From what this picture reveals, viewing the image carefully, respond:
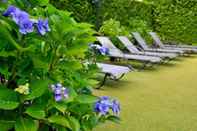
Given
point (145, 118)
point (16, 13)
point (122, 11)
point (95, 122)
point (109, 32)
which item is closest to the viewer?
point (16, 13)

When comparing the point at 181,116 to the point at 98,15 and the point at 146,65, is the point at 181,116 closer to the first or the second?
the point at 146,65

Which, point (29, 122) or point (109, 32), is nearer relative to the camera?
point (29, 122)

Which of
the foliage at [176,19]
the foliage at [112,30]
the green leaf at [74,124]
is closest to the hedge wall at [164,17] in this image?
the foliage at [176,19]

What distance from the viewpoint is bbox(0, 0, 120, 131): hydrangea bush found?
1.75 meters

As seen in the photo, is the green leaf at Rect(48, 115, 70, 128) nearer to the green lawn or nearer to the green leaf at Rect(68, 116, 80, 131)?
the green leaf at Rect(68, 116, 80, 131)

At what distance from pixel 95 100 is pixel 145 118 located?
10.5 feet

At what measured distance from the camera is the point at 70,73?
6.70 ft

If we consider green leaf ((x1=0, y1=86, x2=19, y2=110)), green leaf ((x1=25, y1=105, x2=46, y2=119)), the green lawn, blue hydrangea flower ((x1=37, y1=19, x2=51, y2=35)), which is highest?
blue hydrangea flower ((x1=37, y1=19, x2=51, y2=35))

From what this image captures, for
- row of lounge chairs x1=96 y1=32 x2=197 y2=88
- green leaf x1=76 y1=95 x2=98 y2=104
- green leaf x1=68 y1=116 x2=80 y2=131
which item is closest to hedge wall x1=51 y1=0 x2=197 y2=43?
row of lounge chairs x1=96 y1=32 x2=197 y2=88

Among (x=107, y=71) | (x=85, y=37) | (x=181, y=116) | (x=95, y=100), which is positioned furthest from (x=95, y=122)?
(x=107, y=71)

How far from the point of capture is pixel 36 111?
5.78 feet

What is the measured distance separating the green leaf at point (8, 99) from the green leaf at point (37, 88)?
6cm

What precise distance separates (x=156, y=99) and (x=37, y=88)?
4906 mm

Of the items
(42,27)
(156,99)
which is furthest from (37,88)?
(156,99)
